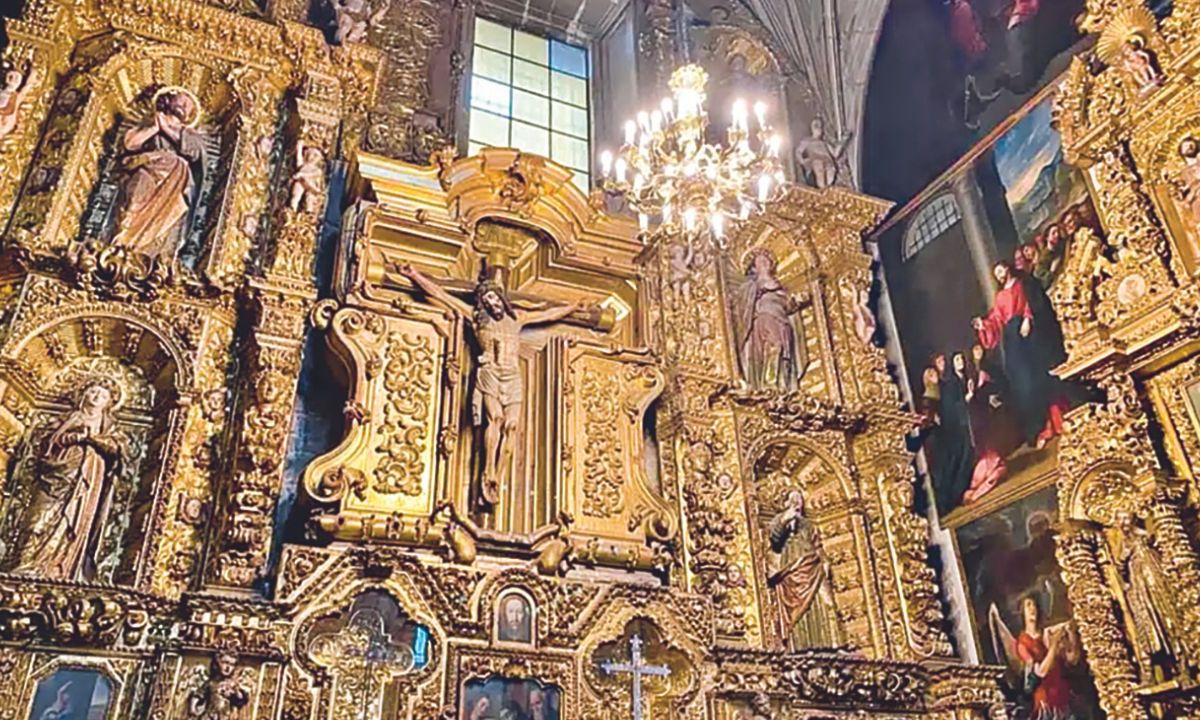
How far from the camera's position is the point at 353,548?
6145 millimetres

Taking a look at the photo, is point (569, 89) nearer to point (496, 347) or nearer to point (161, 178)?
point (496, 347)

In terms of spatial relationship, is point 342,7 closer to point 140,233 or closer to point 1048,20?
point 140,233

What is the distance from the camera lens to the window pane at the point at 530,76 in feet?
35.6

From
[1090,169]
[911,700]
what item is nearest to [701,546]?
[911,700]

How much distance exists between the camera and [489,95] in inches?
411

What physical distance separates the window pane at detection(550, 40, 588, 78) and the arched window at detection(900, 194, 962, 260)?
442 cm

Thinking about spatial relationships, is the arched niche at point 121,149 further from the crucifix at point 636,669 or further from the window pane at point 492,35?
→ the crucifix at point 636,669

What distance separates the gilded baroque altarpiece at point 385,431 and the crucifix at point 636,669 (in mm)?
119

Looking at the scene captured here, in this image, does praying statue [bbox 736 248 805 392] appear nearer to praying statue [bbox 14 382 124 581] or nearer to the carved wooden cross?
the carved wooden cross

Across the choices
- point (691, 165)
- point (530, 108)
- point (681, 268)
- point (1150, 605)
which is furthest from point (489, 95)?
point (1150, 605)

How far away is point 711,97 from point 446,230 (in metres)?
4.70

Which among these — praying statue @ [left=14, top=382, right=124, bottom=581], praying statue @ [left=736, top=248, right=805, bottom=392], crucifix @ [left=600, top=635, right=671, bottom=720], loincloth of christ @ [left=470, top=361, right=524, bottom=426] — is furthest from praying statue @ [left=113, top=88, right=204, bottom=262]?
praying statue @ [left=736, top=248, right=805, bottom=392]

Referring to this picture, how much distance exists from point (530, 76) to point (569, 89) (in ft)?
1.69

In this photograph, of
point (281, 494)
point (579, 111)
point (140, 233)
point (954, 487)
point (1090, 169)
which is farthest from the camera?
point (579, 111)
